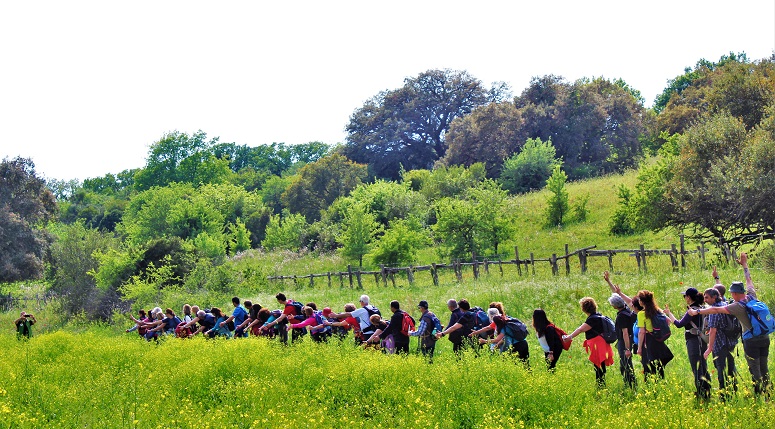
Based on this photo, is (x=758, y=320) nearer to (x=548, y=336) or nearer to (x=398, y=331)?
(x=548, y=336)

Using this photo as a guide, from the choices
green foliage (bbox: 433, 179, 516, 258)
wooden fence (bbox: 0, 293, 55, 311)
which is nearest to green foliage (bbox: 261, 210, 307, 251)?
wooden fence (bbox: 0, 293, 55, 311)

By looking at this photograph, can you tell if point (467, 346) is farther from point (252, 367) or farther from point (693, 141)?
point (693, 141)

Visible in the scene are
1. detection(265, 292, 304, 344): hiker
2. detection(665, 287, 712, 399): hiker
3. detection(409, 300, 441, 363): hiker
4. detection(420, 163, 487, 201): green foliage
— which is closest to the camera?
detection(665, 287, 712, 399): hiker

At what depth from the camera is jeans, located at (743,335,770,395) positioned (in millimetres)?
10000

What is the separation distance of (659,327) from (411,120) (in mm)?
71353

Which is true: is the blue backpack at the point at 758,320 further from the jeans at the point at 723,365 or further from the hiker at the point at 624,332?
the hiker at the point at 624,332

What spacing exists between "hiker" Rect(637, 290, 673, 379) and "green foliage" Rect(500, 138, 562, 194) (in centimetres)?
4539

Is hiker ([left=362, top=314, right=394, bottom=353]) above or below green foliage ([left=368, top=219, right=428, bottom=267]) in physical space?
below

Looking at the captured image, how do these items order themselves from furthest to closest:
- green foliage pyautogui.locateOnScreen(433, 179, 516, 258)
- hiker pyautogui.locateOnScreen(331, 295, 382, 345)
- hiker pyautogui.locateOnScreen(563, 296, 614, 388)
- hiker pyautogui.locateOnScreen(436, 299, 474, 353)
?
green foliage pyautogui.locateOnScreen(433, 179, 516, 258) < hiker pyautogui.locateOnScreen(331, 295, 382, 345) < hiker pyautogui.locateOnScreen(436, 299, 474, 353) < hiker pyautogui.locateOnScreen(563, 296, 614, 388)

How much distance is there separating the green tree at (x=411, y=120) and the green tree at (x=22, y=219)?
3427 centimetres

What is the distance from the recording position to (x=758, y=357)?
10.1m

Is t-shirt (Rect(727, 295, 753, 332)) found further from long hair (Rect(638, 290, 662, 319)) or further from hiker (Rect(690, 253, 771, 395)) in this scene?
long hair (Rect(638, 290, 662, 319))

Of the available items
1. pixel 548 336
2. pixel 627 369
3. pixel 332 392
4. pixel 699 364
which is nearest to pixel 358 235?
pixel 332 392

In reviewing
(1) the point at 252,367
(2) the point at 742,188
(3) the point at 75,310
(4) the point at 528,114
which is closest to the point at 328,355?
(1) the point at 252,367
